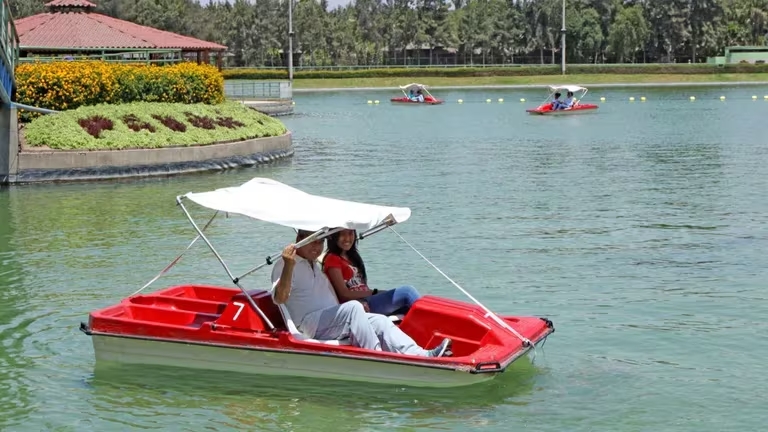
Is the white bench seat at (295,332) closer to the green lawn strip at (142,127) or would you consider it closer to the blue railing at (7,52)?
the blue railing at (7,52)

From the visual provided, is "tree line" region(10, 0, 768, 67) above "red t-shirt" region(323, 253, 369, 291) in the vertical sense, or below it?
above

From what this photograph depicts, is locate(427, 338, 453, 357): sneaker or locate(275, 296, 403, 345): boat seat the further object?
locate(275, 296, 403, 345): boat seat

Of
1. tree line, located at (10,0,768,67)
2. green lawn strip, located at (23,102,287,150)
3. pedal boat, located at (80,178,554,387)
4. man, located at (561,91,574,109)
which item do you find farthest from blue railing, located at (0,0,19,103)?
tree line, located at (10,0,768,67)

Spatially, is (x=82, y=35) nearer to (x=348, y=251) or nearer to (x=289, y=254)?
(x=348, y=251)

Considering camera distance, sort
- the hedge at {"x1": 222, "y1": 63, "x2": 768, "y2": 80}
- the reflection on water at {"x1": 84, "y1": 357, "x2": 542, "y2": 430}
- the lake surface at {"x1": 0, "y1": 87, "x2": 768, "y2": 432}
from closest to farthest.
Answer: the reflection on water at {"x1": 84, "y1": 357, "x2": 542, "y2": 430} < the lake surface at {"x1": 0, "y1": 87, "x2": 768, "y2": 432} < the hedge at {"x1": 222, "y1": 63, "x2": 768, "y2": 80}

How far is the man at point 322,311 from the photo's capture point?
11.4m

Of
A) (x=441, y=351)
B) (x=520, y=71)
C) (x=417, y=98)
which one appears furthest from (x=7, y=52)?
(x=520, y=71)

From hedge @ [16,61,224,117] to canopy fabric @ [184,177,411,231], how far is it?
20759 mm

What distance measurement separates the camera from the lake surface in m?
11.2

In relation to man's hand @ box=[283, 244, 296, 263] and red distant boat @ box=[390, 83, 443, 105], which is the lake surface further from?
red distant boat @ box=[390, 83, 443, 105]

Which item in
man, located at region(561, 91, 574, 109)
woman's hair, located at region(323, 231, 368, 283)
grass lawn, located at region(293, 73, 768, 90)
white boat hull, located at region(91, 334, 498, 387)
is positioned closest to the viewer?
white boat hull, located at region(91, 334, 498, 387)

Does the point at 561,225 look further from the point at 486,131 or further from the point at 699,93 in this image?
the point at 699,93

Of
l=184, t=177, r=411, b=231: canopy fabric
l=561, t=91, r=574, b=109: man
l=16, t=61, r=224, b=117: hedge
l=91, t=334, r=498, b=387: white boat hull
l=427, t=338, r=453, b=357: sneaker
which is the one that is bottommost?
l=91, t=334, r=498, b=387: white boat hull

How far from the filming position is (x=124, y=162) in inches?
1162
